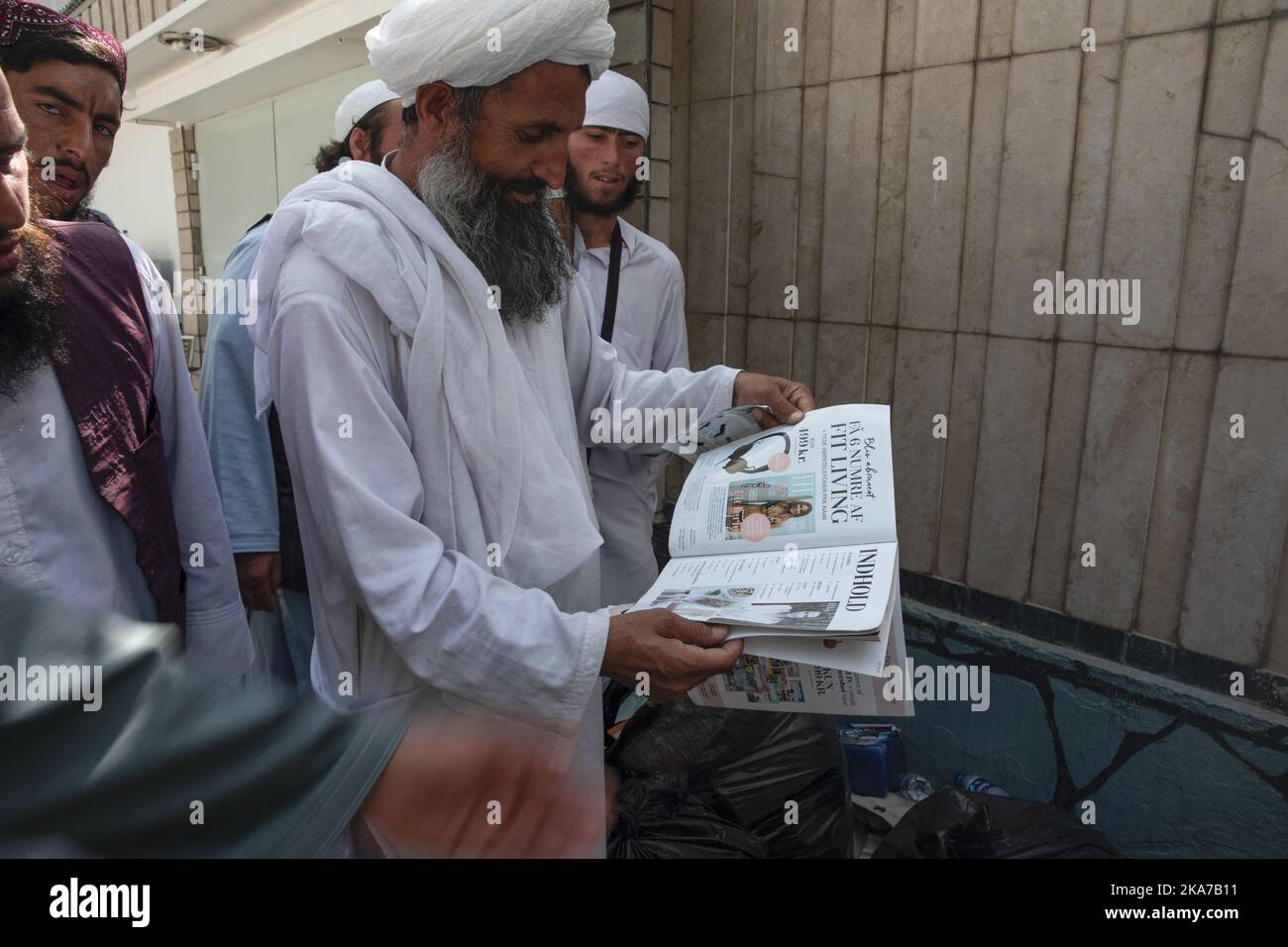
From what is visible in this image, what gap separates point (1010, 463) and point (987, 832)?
4.05 ft

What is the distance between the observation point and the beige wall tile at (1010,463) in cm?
289

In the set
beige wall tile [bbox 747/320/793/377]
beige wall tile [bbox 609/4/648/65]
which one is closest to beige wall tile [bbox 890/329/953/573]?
beige wall tile [bbox 747/320/793/377]

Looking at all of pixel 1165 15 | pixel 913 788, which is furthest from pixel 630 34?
pixel 913 788

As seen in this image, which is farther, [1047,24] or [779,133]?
[779,133]

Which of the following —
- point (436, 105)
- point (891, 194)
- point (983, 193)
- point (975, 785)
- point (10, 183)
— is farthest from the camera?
point (891, 194)

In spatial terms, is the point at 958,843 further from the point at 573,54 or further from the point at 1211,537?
the point at 573,54

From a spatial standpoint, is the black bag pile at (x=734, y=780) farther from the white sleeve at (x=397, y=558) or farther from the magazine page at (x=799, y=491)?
the white sleeve at (x=397, y=558)

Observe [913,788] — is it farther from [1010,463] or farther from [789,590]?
[789,590]

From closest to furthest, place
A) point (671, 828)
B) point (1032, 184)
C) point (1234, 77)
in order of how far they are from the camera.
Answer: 1. point (671, 828)
2. point (1234, 77)
3. point (1032, 184)

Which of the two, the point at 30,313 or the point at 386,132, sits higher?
the point at 386,132

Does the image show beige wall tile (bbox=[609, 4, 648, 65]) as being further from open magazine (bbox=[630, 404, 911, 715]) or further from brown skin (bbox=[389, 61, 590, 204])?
open magazine (bbox=[630, 404, 911, 715])

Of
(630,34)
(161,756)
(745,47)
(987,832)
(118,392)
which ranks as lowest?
(987,832)

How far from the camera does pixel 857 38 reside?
315 cm

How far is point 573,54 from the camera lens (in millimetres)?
1648
